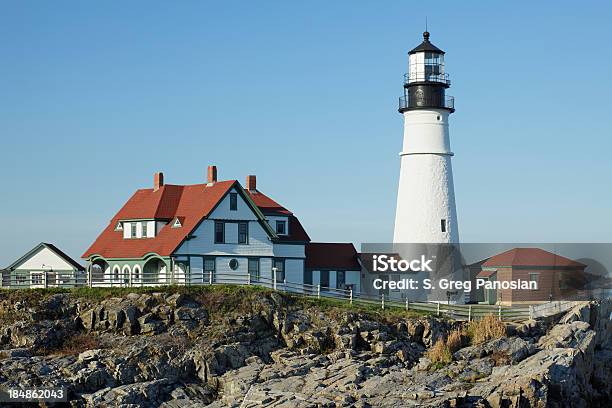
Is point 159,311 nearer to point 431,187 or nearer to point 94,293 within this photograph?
point 94,293

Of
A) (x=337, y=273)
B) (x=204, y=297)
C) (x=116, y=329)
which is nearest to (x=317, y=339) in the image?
(x=204, y=297)

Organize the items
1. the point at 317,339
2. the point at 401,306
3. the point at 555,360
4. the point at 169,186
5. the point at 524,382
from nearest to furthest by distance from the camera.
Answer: the point at 524,382
the point at 555,360
the point at 317,339
the point at 401,306
the point at 169,186

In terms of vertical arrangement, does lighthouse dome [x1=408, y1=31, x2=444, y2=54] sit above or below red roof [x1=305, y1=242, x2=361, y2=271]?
above

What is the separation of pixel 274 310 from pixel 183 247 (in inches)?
270

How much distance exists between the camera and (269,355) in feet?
136

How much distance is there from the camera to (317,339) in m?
41.8

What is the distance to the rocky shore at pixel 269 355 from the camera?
3731cm

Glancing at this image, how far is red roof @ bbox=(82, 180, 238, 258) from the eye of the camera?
48812 mm

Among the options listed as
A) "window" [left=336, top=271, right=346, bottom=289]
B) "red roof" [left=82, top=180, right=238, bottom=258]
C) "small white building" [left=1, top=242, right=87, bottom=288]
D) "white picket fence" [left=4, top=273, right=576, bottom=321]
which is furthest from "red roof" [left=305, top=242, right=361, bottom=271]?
"small white building" [left=1, top=242, right=87, bottom=288]

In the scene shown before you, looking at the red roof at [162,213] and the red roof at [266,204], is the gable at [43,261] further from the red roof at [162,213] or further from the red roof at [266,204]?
the red roof at [266,204]

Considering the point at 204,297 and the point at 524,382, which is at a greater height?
the point at 204,297

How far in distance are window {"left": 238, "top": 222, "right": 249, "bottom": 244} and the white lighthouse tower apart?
8811 mm

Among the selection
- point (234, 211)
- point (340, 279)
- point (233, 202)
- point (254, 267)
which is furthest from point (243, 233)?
point (340, 279)

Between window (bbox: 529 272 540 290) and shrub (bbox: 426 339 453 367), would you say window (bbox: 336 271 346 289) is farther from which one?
shrub (bbox: 426 339 453 367)
